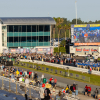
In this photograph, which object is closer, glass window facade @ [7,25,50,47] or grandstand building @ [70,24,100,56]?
grandstand building @ [70,24,100,56]

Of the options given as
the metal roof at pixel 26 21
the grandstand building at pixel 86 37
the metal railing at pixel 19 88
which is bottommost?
the metal railing at pixel 19 88

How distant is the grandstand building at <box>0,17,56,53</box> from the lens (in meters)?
63.9

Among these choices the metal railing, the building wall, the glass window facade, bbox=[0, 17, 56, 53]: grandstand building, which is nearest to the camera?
the metal railing

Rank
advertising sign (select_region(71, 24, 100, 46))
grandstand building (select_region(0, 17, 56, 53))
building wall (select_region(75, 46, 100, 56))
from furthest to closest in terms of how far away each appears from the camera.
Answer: grandstand building (select_region(0, 17, 56, 53)) < building wall (select_region(75, 46, 100, 56)) < advertising sign (select_region(71, 24, 100, 46))

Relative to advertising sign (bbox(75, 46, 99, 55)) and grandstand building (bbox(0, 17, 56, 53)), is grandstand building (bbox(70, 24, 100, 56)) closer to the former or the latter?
advertising sign (bbox(75, 46, 99, 55))

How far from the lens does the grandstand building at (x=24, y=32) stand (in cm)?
6391

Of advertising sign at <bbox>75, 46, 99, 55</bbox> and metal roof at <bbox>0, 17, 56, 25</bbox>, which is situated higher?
metal roof at <bbox>0, 17, 56, 25</bbox>

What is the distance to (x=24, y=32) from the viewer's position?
2542 inches

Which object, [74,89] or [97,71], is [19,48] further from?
[74,89]

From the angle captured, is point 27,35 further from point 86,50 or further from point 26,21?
point 86,50

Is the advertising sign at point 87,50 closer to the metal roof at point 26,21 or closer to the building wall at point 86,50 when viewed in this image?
the building wall at point 86,50

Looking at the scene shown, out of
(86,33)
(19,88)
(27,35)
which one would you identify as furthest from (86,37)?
(19,88)

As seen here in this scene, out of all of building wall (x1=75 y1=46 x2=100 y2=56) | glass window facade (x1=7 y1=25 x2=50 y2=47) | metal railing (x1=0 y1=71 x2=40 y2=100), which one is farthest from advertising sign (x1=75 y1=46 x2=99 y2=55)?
metal railing (x1=0 y1=71 x2=40 y2=100)

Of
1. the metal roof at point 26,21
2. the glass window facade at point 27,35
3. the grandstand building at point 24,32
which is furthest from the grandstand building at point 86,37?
the glass window facade at point 27,35
